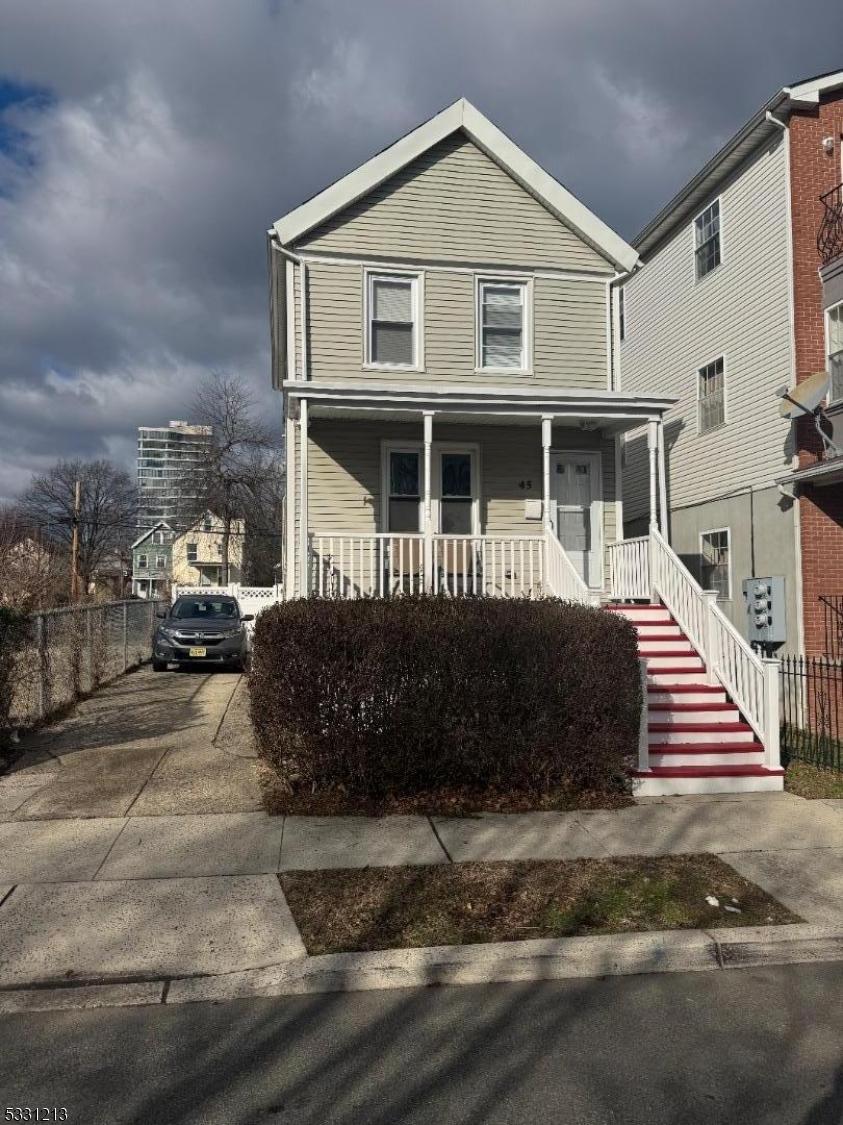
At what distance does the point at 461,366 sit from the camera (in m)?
12.8

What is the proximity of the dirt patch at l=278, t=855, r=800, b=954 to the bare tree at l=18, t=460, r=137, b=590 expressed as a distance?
54.7m

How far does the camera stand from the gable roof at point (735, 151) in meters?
13.1

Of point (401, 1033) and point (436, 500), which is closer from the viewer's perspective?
point (401, 1033)

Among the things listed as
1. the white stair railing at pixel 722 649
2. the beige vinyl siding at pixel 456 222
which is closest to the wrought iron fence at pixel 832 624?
the white stair railing at pixel 722 649

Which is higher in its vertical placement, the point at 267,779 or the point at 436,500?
the point at 436,500

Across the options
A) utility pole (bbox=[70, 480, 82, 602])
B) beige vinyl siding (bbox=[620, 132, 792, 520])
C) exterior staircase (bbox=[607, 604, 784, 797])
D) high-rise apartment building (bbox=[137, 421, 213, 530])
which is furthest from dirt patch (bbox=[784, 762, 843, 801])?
high-rise apartment building (bbox=[137, 421, 213, 530])

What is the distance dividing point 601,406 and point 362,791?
7.20m

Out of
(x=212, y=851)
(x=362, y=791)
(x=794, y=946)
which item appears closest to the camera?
(x=794, y=946)

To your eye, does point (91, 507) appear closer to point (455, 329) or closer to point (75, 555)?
point (75, 555)

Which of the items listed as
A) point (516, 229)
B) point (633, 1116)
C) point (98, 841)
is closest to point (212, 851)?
point (98, 841)

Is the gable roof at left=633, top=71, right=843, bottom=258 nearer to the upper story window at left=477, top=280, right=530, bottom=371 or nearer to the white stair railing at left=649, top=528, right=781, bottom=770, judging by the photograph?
the upper story window at left=477, top=280, right=530, bottom=371

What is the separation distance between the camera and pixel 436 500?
12.5 m

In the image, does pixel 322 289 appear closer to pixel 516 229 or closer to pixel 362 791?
pixel 516 229

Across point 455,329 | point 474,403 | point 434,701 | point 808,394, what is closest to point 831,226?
point 808,394
